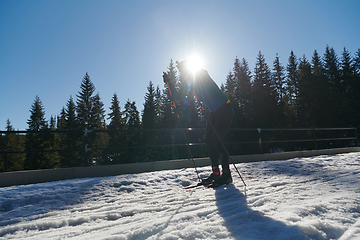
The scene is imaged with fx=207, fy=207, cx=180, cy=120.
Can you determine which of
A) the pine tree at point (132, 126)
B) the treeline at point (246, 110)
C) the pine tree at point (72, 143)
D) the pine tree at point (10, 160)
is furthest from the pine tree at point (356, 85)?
the pine tree at point (10, 160)

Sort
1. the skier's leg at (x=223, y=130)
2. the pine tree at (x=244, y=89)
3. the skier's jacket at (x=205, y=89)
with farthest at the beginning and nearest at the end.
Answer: the pine tree at (x=244, y=89), the skier's jacket at (x=205, y=89), the skier's leg at (x=223, y=130)

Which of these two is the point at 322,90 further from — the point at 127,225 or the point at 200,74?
the point at 127,225

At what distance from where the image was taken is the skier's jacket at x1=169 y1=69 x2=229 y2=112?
11.1ft

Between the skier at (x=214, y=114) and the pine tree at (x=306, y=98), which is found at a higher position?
the pine tree at (x=306, y=98)

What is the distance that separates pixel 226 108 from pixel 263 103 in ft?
88.3

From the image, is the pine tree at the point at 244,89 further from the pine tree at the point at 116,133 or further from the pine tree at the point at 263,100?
the pine tree at the point at 116,133

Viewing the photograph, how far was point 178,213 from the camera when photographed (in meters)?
1.90

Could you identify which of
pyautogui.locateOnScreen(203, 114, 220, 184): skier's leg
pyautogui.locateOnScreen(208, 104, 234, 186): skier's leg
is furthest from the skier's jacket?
pyautogui.locateOnScreen(203, 114, 220, 184): skier's leg

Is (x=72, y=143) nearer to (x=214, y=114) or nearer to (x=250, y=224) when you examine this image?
(x=214, y=114)

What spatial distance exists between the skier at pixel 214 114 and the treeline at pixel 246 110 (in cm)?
2145

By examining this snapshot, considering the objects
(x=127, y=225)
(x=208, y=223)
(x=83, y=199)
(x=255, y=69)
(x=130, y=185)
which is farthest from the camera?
(x=255, y=69)

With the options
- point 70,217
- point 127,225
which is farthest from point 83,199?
point 127,225

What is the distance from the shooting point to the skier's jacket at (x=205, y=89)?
339 cm

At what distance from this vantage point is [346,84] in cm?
2662
